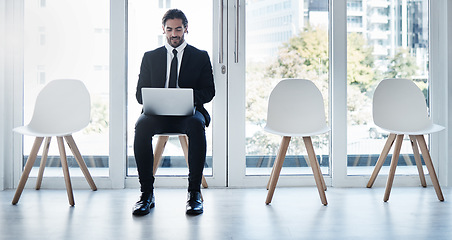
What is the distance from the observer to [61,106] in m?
3.03

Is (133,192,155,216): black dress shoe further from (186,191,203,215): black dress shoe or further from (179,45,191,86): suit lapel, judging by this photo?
(179,45,191,86): suit lapel

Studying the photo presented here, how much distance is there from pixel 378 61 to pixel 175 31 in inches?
62.9

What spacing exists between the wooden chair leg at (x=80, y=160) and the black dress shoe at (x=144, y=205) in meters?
0.69

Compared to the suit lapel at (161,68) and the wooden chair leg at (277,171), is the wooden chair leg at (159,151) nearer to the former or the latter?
the suit lapel at (161,68)

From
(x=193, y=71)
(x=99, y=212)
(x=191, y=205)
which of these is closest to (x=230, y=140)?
(x=193, y=71)

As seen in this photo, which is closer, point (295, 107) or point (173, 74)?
point (173, 74)

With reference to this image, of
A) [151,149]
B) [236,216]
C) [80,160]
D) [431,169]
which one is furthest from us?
[80,160]

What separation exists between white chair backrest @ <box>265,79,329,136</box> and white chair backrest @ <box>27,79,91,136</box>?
1.31m

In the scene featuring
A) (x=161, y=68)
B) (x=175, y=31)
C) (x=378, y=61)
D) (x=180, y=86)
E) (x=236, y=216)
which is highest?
(x=175, y=31)

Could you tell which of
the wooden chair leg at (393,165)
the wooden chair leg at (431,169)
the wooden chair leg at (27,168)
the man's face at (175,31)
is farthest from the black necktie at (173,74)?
the wooden chair leg at (431,169)

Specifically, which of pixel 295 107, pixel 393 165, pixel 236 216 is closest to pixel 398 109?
pixel 393 165

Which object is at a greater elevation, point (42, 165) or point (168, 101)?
point (168, 101)

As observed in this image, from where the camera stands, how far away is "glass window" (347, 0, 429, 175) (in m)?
3.29

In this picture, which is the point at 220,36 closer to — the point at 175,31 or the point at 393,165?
the point at 175,31
